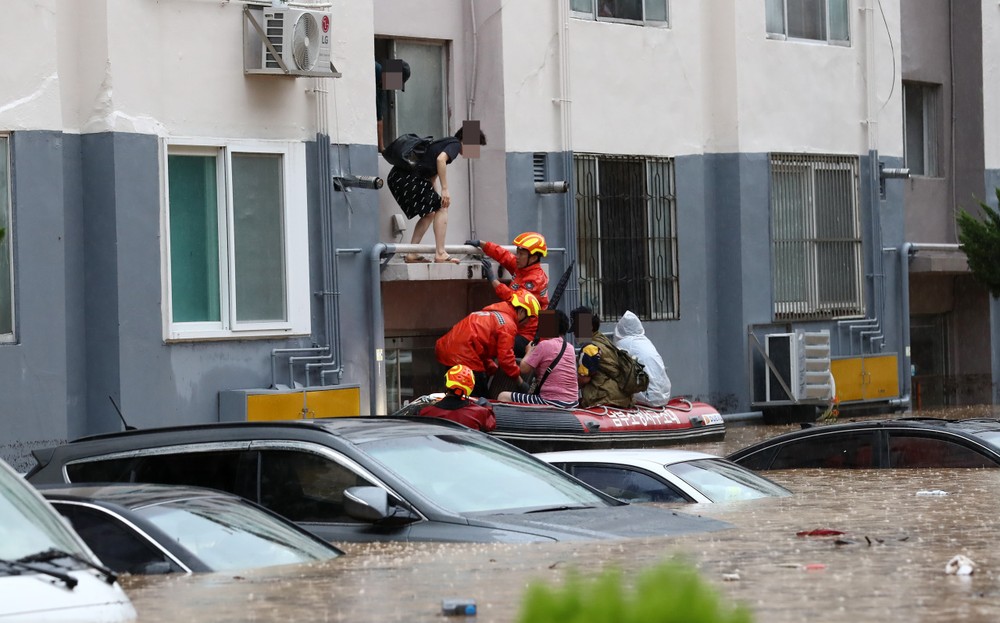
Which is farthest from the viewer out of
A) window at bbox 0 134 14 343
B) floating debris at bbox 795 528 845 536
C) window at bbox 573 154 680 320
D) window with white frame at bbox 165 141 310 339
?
window at bbox 573 154 680 320

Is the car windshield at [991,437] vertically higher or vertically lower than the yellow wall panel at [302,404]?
lower

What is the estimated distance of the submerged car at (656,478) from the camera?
1099 cm

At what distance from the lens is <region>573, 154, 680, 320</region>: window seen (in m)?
21.2

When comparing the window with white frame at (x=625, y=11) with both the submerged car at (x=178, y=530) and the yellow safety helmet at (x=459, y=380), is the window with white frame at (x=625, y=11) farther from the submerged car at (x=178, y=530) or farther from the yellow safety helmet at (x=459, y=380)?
the submerged car at (x=178, y=530)

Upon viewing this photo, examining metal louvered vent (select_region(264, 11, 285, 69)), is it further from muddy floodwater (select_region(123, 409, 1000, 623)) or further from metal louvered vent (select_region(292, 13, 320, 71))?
muddy floodwater (select_region(123, 409, 1000, 623))

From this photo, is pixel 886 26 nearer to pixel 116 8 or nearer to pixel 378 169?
pixel 378 169

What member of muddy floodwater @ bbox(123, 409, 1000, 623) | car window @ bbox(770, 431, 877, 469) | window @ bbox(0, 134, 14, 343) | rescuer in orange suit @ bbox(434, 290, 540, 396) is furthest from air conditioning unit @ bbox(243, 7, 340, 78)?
muddy floodwater @ bbox(123, 409, 1000, 623)

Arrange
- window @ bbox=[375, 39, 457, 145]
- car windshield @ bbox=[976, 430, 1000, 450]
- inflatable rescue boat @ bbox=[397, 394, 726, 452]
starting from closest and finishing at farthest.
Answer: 1. car windshield @ bbox=[976, 430, 1000, 450]
2. inflatable rescue boat @ bbox=[397, 394, 726, 452]
3. window @ bbox=[375, 39, 457, 145]

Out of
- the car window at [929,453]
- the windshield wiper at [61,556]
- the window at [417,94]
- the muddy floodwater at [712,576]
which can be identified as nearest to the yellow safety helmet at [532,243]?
the window at [417,94]

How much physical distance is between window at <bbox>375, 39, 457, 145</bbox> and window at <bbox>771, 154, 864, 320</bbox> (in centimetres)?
500

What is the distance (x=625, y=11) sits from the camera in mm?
21750

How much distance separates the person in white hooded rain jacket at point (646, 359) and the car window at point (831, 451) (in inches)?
236

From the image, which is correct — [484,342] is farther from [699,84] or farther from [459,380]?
[699,84]

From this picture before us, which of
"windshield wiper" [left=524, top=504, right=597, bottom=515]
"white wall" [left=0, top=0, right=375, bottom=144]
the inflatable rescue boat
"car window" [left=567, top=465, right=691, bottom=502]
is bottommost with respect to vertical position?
the inflatable rescue boat
